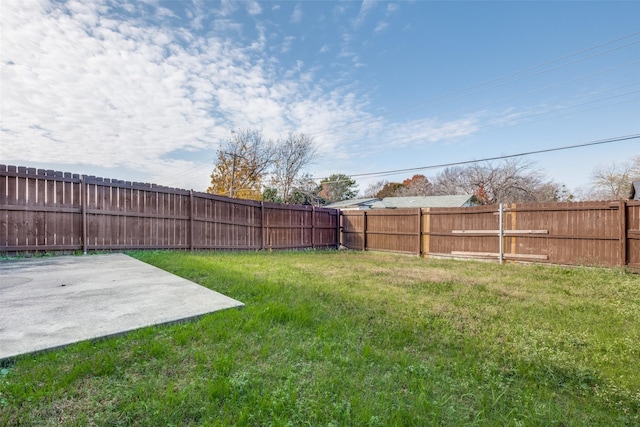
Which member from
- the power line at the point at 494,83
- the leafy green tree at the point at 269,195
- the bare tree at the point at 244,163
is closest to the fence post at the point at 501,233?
the power line at the point at 494,83

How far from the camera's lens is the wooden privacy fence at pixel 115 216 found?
5688mm

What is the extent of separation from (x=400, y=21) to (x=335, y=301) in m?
9.90

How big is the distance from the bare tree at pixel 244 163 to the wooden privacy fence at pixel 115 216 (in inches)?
537

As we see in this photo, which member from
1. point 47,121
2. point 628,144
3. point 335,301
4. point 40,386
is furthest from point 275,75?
point 628,144

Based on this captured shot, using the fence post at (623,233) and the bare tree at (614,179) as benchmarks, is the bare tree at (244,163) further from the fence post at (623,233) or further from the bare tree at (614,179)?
the bare tree at (614,179)

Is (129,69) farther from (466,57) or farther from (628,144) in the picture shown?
(628,144)

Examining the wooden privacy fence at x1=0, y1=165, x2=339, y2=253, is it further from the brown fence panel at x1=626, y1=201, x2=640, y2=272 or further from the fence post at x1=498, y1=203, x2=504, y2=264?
the brown fence panel at x1=626, y1=201, x2=640, y2=272

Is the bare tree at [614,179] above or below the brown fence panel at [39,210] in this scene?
above

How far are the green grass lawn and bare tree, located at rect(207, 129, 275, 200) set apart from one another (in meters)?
20.6

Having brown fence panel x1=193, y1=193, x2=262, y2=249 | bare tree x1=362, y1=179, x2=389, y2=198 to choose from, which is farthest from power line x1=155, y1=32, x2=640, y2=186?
bare tree x1=362, y1=179, x2=389, y2=198

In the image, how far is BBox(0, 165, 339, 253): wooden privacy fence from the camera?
5688 mm

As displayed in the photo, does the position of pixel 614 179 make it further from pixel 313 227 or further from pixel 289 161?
pixel 313 227

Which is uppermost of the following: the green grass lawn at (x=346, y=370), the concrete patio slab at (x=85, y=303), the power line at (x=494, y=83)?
the power line at (x=494, y=83)

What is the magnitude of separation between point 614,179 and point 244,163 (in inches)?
1141
